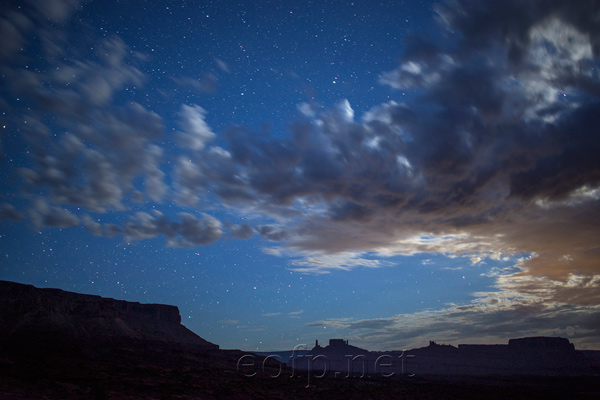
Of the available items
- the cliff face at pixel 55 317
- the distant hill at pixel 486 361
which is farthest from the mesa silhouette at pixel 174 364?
the distant hill at pixel 486 361

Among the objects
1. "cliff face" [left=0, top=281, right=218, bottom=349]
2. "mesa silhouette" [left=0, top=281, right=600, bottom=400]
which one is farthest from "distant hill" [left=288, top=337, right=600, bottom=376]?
"cliff face" [left=0, top=281, right=218, bottom=349]

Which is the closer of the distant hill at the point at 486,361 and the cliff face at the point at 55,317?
the cliff face at the point at 55,317

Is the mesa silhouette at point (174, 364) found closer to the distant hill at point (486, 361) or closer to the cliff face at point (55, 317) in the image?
the cliff face at point (55, 317)

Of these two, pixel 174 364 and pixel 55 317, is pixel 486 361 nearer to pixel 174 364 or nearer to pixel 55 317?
pixel 174 364

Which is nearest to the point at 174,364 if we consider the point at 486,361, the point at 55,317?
the point at 55,317

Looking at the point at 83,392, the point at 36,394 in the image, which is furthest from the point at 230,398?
the point at 36,394

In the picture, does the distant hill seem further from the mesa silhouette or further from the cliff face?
the cliff face

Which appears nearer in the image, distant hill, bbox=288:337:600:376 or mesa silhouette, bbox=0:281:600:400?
mesa silhouette, bbox=0:281:600:400

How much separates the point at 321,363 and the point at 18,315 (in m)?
142

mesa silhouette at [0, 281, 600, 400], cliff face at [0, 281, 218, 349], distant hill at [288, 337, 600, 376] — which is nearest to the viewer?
mesa silhouette at [0, 281, 600, 400]

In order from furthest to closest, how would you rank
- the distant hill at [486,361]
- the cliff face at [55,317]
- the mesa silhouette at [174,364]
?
the distant hill at [486,361], the cliff face at [55,317], the mesa silhouette at [174,364]

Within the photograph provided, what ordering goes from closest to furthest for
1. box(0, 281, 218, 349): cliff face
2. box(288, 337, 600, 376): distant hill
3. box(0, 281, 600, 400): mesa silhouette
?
1. box(0, 281, 600, 400): mesa silhouette
2. box(0, 281, 218, 349): cliff face
3. box(288, 337, 600, 376): distant hill

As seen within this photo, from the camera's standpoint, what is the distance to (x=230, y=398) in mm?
30672

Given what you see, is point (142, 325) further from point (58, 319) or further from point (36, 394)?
point (36, 394)
